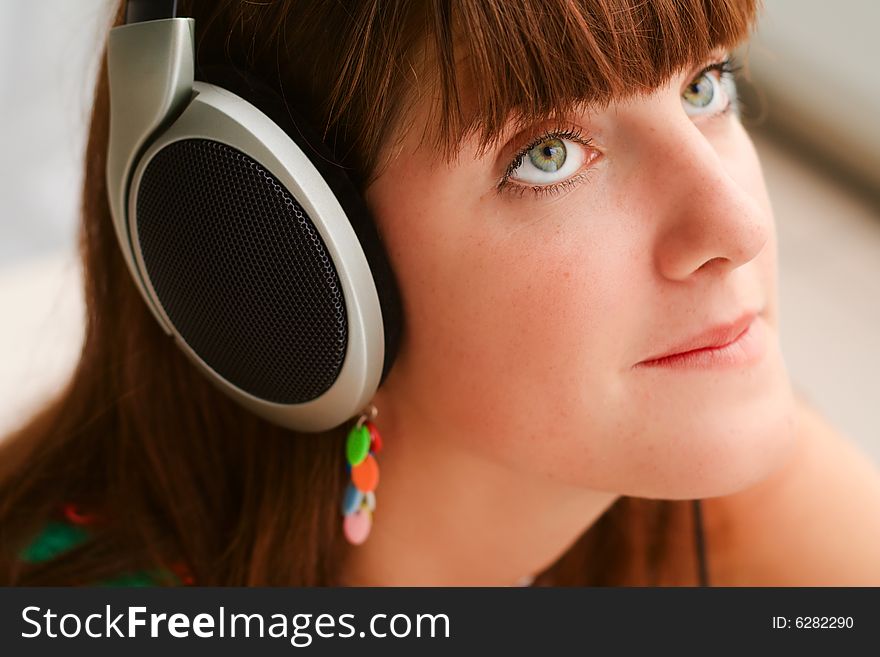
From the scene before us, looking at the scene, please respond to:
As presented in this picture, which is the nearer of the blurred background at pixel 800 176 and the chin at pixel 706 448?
the chin at pixel 706 448

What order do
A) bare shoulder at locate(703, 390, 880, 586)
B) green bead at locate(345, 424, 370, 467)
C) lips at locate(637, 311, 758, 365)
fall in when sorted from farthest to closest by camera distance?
1. bare shoulder at locate(703, 390, 880, 586)
2. green bead at locate(345, 424, 370, 467)
3. lips at locate(637, 311, 758, 365)

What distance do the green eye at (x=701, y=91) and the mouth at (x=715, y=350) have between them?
193 millimetres

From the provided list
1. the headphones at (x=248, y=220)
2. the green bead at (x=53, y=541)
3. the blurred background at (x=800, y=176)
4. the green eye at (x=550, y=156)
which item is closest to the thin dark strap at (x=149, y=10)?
the headphones at (x=248, y=220)

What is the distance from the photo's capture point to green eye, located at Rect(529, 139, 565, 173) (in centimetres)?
79

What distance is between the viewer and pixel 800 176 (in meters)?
2.39

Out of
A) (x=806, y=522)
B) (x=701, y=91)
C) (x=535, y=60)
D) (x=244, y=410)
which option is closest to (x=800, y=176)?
(x=806, y=522)

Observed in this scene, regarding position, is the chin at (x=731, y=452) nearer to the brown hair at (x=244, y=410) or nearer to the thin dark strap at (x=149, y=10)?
the brown hair at (x=244, y=410)

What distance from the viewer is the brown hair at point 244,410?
0.73 metres

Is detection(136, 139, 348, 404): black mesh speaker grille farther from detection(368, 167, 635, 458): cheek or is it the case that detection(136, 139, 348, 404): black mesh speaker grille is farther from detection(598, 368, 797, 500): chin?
detection(598, 368, 797, 500): chin

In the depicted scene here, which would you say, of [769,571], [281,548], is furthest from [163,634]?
[769,571]

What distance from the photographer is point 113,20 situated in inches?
37.7

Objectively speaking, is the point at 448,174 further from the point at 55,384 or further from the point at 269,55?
the point at 55,384

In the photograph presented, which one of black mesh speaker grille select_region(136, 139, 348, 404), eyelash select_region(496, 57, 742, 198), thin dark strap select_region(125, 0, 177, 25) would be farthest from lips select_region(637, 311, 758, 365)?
thin dark strap select_region(125, 0, 177, 25)

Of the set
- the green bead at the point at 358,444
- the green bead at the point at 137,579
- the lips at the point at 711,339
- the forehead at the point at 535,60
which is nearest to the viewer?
the forehead at the point at 535,60
